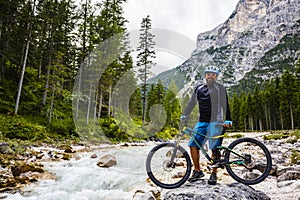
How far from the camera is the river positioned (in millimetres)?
6677

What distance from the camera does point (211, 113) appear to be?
509 centimetres

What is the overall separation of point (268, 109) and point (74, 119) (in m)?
53.6

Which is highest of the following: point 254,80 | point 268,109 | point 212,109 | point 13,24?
point 254,80

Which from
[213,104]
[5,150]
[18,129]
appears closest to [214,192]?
[213,104]

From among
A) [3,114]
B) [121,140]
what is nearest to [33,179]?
[3,114]

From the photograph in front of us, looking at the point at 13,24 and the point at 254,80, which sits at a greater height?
the point at 254,80

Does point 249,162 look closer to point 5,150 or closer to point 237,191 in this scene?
point 237,191

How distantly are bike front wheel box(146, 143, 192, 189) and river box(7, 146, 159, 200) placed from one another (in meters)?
1.48

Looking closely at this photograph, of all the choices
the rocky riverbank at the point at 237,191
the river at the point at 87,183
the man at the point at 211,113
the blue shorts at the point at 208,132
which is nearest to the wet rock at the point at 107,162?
the river at the point at 87,183

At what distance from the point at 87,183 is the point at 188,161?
14.0 ft

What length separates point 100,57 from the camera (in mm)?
26094

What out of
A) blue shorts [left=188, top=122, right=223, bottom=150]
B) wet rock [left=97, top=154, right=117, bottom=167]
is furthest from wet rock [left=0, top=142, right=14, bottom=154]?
blue shorts [left=188, top=122, right=223, bottom=150]

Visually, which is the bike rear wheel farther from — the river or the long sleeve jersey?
the river

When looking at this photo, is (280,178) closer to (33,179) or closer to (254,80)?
(33,179)
